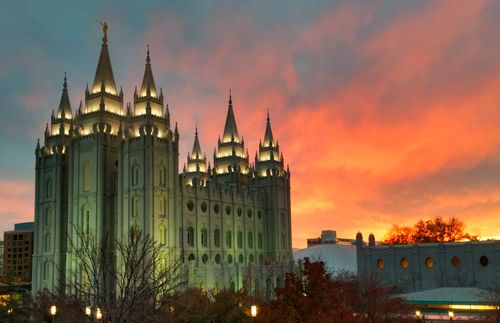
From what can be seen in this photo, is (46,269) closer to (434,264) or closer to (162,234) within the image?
(162,234)

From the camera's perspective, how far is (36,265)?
249 feet

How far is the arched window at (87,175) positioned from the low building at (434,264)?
33640 millimetres

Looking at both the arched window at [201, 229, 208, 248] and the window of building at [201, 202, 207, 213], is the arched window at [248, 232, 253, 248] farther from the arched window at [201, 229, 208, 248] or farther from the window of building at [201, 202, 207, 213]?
the window of building at [201, 202, 207, 213]

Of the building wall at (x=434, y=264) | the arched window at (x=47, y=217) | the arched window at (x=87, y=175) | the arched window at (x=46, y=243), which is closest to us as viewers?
the building wall at (x=434, y=264)

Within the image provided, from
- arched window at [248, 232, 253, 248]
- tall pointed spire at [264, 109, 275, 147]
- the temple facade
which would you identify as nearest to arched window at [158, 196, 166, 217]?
the temple facade

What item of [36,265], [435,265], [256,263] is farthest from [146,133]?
[435,265]

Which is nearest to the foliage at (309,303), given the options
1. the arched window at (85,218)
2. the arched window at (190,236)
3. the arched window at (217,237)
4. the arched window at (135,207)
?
the arched window at (135,207)

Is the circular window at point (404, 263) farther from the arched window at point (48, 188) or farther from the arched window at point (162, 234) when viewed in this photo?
the arched window at point (48, 188)

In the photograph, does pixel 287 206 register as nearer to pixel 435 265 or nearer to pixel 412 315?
pixel 435 265

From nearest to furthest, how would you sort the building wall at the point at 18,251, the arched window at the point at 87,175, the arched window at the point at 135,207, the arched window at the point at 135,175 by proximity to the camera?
the arched window at the point at 135,207, the arched window at the point at 135,175, the arched window at the point at 87,175, the building wall at the point at 18,251

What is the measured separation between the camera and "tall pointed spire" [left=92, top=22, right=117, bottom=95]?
75.6m

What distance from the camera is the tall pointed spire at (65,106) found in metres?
81.9

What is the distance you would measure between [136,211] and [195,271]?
33.8 ft

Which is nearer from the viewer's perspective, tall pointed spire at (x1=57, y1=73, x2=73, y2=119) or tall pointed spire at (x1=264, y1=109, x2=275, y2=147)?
tall pointed spire at (x1=57, y1=73, x2=73, y2=119)
